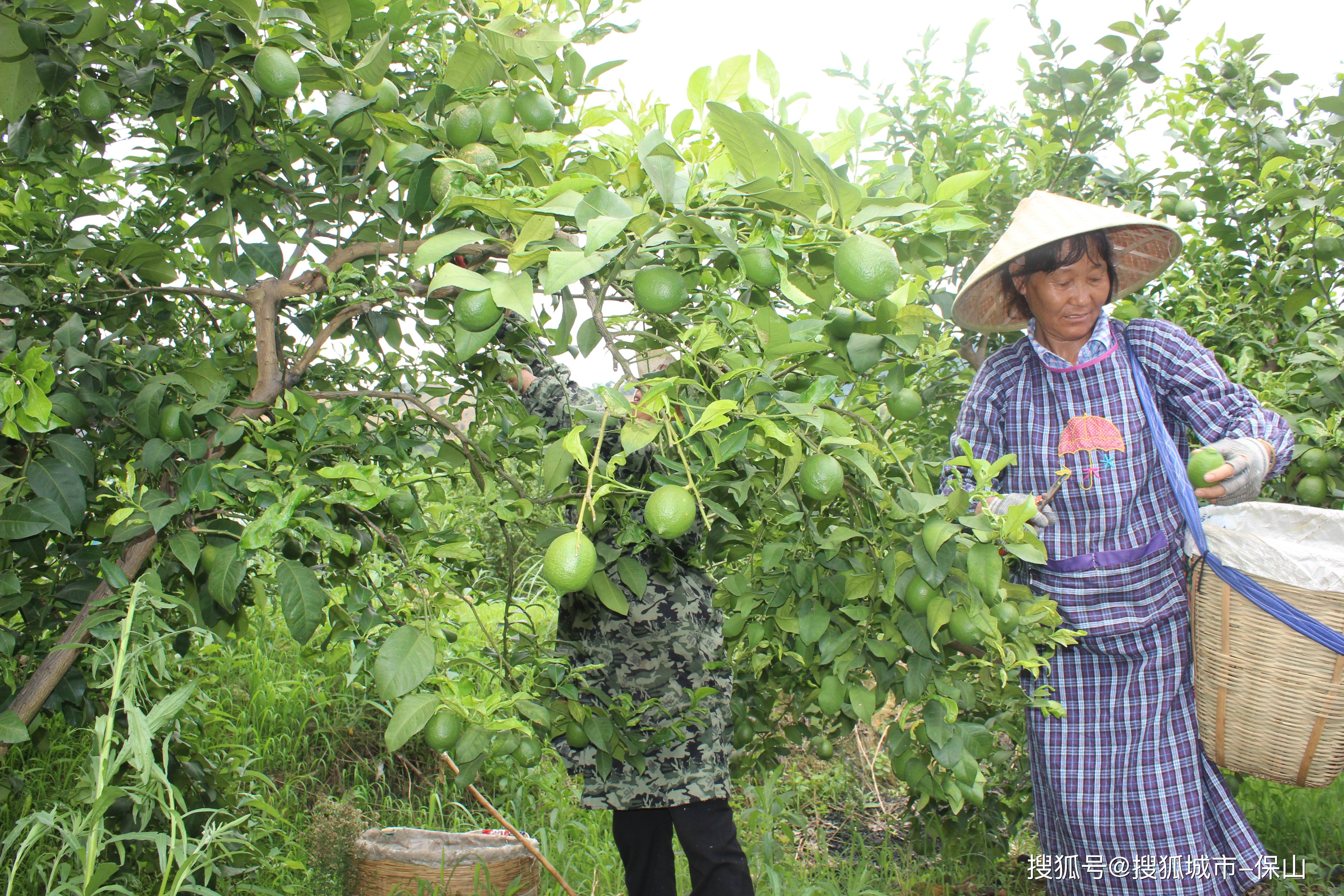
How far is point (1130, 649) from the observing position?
1.59 m

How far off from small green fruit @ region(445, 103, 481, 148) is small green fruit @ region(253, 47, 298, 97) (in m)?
0.20

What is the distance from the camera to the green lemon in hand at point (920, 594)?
1024 mm

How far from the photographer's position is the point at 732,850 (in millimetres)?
1834

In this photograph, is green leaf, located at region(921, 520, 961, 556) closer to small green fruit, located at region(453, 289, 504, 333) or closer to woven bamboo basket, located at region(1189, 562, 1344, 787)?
small green fruit, located at region(453, 289, 504, 333)

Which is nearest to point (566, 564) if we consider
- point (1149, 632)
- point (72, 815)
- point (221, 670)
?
point (72, 815)

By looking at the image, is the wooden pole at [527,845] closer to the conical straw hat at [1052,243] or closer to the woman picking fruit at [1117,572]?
the woman picking fruit at [1117,572]

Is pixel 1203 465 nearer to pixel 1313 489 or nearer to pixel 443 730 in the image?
pixel 1313 489

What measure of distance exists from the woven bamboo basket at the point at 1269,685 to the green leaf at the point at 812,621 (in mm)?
755

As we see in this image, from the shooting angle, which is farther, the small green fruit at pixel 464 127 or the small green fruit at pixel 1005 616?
the small green fruit at pixel 1005 616

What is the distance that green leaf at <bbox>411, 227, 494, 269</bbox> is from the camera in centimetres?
71

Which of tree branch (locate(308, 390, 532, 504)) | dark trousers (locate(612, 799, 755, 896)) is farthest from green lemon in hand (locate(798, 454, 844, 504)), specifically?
dark trousers (locate(612, 799, 755, 896))

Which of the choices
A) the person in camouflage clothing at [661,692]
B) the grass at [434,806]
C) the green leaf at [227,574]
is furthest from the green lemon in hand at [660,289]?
the grass at [434,806]

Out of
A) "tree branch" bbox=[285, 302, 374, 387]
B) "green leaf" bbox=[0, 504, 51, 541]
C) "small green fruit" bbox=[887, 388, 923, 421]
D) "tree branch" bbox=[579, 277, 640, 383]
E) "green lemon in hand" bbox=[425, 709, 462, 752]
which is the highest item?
"tree branch" bbox=[285, 302, 374, 387]

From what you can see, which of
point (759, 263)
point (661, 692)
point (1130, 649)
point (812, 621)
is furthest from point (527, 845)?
point (759, 263)
